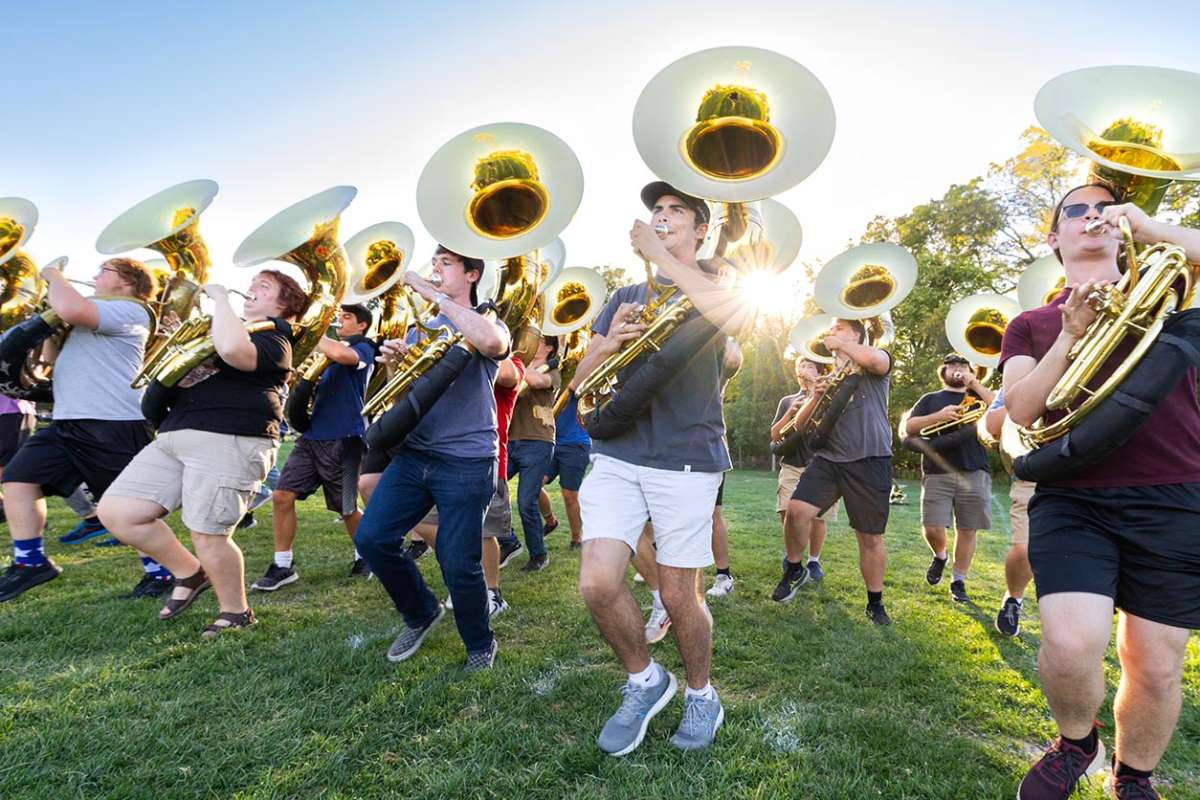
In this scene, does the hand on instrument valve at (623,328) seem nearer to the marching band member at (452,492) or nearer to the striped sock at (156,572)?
the marching band member at (452,492)

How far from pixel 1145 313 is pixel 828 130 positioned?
1369 mm

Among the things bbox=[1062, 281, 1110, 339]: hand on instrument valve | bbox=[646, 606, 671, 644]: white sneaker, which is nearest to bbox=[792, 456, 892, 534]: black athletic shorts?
bbox=[646, 606, 671, 644]: white sneaker

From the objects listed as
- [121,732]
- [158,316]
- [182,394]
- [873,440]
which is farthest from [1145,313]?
[158,316]

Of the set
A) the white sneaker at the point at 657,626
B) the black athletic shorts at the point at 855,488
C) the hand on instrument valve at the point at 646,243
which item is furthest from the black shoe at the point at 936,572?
the hand on instrument valve at the point at 646,243

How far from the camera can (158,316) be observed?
462 cm

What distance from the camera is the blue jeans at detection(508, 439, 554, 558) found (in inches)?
227

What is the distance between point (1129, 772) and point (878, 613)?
91.9 inches

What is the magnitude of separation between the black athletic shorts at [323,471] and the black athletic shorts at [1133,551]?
473 centimetres

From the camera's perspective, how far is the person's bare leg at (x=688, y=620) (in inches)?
104

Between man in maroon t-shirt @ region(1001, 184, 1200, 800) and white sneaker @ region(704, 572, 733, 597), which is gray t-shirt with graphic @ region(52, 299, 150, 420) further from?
man in maroon t-shirt @ region(1001, 184, 1200, 800)

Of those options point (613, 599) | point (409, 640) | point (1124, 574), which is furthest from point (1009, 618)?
point (409, 640)

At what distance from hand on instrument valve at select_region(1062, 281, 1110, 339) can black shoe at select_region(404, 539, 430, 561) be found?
17.7 feet

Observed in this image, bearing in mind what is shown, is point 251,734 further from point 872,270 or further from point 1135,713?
point 872,270

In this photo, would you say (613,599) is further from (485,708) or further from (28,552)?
(28,552)
